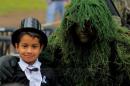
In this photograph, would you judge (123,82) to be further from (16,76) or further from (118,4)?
(118,4)

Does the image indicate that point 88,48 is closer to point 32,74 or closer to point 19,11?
point 32,74

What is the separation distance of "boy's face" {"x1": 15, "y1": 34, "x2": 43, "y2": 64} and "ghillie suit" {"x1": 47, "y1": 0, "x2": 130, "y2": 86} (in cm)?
23

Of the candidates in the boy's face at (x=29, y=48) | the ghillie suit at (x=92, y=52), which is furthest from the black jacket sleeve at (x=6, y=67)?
the ghillie suit at (x=92, y=52)

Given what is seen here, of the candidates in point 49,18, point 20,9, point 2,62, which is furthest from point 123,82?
point 20,9

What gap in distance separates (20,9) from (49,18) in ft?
26.5

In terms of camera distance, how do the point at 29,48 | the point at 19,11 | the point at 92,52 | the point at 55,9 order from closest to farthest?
the point at 29,48
the point at 92,52
the point at 55,9
the point at 19,11

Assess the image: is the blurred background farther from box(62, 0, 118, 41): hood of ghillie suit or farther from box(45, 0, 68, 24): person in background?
box(62, 0, 118, 41): hood of ghillie suit

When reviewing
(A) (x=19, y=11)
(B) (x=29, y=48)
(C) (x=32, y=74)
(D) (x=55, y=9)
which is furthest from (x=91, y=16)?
(A) (x=19, y=11)

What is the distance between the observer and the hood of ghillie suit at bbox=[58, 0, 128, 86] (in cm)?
402

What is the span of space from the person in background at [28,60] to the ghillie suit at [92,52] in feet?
0.54

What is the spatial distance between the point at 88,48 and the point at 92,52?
45mm

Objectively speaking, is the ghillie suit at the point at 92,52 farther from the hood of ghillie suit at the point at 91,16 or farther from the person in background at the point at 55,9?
the person in background at the point at 55,9

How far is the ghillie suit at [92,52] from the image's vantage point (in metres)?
4.02

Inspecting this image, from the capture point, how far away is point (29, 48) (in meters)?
3.98
